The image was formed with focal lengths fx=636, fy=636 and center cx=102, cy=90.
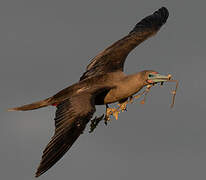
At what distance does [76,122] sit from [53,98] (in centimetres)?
197

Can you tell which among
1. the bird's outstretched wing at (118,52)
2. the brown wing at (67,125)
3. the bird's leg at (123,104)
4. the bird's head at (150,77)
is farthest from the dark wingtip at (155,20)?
the brown wing at (67,125)

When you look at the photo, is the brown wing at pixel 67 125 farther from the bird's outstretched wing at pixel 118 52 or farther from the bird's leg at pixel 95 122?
the bird's outstretched wing at pixel 118 52

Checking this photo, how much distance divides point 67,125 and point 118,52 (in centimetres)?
509

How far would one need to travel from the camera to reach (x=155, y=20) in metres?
22.7

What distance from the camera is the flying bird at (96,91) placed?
14540 millimetres

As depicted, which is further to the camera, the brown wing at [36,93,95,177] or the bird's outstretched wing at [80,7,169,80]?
the bird's outstretched wing at [80,7,169,80]

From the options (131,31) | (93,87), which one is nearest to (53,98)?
(93,87)

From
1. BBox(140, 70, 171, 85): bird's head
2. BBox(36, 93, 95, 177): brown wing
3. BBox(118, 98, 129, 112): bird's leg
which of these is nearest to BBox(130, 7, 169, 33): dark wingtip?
BBox(140, 70, 171, 85): bird's head

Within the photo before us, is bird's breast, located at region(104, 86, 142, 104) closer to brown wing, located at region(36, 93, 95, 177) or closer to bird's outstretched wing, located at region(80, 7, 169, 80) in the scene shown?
brown wing, located at region(36, 93, 95, 177)

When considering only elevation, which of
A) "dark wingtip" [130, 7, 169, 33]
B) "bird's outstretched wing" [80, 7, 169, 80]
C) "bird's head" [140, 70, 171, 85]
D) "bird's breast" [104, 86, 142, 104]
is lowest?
"bird's breast" [104, 86, 142, 104]

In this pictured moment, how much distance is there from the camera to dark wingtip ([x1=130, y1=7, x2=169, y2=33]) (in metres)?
22.0

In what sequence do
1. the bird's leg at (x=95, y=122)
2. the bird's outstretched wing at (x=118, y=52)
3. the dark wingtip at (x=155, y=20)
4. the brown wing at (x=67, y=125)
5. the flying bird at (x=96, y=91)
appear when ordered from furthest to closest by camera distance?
the dark wingtip at (x=155, y=20), the bird's outstretched wing at (x=118, y=52), the bird's leg at (x=95, y=122), the flying bird at (x=96, y=91), the brown wing at (x=67, y=125)

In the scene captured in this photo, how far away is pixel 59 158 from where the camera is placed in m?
14.0

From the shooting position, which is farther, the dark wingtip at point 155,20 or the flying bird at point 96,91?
the dark wingtip at point 155,20
